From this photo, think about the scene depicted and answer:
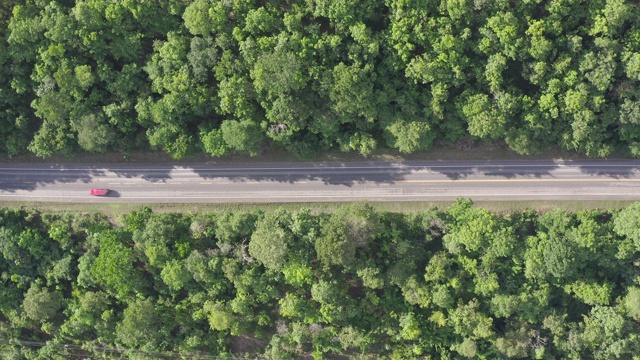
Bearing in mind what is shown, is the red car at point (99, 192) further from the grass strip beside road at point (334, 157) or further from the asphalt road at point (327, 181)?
the grass strip beside road at point (334, 157)

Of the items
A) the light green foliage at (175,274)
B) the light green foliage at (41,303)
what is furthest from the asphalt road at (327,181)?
the light green foliage at (41,303)

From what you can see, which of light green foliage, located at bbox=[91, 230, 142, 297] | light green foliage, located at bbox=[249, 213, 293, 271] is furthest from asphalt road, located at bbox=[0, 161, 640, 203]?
light green foliage, located at bbox=[91, 230, 142, 297]

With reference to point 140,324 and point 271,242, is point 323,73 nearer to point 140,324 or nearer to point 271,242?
point 271,242

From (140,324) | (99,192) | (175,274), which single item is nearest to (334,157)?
(175,274)

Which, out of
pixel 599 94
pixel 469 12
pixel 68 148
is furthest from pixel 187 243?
pixel 599 94

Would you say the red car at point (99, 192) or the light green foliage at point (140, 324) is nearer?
the light green foliage at point (140, 324)

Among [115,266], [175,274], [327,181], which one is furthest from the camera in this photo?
[327,181]
